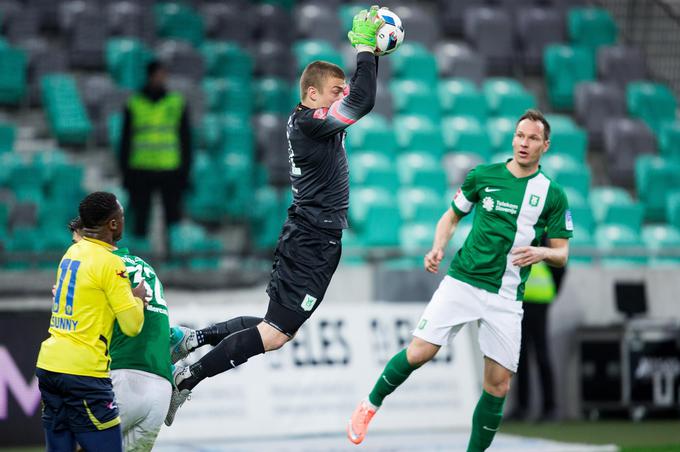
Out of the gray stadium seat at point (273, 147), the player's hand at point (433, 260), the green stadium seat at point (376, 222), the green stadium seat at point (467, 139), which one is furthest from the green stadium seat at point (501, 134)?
the player's hand at point (433, 260)

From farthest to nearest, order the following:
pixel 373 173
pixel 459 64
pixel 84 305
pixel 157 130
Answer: pixel 459 64
pixel 373 173
pixel 157 130
pixel 84 305

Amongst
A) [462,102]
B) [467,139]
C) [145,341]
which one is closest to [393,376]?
[145,341]

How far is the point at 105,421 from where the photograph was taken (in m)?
5.29

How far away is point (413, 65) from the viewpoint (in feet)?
49.3

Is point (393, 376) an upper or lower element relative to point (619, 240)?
lower

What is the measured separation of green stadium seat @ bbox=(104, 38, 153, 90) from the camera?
43.4 feet

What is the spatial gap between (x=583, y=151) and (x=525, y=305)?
416 centimetres

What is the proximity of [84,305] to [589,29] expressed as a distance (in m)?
12.6

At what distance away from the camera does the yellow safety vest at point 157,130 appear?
1150 centimetres

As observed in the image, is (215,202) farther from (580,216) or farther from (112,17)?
(580,216)

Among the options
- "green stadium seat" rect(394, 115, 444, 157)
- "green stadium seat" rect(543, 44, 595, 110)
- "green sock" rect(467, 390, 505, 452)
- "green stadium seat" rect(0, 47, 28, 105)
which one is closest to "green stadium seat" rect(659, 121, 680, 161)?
"green stadium seat" rect(543, 44, 595, 110)

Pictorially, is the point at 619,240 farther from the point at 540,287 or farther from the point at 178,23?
the point at 178,23

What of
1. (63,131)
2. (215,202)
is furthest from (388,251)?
(63,131)

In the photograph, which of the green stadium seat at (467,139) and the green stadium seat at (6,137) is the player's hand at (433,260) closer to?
the green stadium seat at (6,137)
